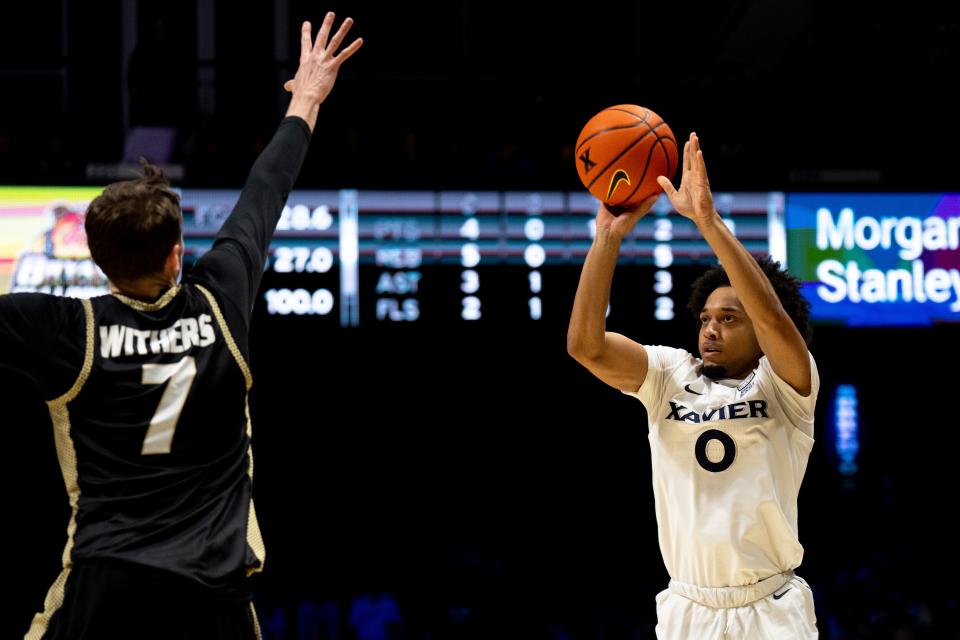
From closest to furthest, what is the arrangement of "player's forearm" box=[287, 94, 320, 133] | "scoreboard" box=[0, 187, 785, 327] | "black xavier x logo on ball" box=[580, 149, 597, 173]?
"player's forearm" box=[287, 94, 320, 133] → "black xavier x logo on ball" box=[580, 149, 597, 173] → "scoreboard" box=[0, 187, 785, 327]

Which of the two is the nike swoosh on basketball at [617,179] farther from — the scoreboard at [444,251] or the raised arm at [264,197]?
the scoreboard at [444,251]

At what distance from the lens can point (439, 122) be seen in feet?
36.6

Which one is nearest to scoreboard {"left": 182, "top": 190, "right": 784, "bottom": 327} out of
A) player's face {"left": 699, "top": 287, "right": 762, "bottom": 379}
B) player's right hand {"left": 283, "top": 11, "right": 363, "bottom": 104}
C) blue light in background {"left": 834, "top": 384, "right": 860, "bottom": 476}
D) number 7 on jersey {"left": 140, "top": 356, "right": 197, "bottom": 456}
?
blue light in background {"left": 834, "top": 384, "right": 860, "bottom": 476}

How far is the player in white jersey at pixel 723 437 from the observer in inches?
140

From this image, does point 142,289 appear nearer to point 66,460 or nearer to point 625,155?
point 66,460

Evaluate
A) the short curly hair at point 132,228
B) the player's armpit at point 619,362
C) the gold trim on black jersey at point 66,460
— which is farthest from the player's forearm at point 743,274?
the gold trim on black jersey at point 66,460

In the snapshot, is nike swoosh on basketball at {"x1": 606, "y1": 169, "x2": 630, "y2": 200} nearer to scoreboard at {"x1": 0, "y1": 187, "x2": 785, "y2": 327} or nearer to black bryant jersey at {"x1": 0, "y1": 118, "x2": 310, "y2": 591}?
black bryant jersey at {"x1": 0, "y1": 118, "x2": 310, "y2": 591}

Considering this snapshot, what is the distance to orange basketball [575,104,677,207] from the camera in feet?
13.2

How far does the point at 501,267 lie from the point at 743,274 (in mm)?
5190

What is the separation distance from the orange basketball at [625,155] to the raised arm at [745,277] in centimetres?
36

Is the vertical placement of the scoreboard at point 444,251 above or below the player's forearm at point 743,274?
above

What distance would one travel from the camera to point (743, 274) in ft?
11.5

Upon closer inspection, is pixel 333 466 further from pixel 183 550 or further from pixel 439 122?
pixel 183 550

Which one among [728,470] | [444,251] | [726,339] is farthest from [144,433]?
[444,251]
